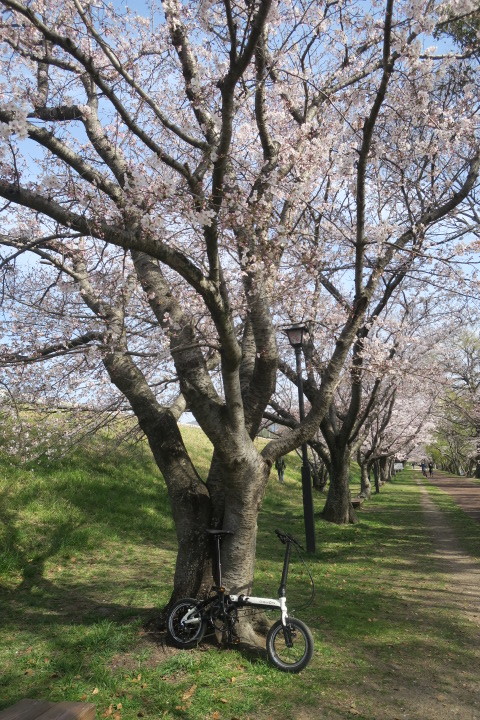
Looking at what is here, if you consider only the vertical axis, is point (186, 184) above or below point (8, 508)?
above

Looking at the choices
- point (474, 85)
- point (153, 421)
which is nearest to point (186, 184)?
point (153, 421)

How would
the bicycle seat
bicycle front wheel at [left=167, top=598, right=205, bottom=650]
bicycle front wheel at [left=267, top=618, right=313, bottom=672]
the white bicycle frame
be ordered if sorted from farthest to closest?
the bicycle seat < bicycle front wheel at [left=167, top=598, right=205, bottom=650] < the white bicycle frame < bicycle front wheel at [left=267, top=618, right=313, bottom=672]

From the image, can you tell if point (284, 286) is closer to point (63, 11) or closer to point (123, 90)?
point (123, 90)

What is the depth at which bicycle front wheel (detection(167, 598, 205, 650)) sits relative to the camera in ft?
16.9

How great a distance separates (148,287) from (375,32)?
4.46 m

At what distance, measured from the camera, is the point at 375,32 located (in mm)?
6625

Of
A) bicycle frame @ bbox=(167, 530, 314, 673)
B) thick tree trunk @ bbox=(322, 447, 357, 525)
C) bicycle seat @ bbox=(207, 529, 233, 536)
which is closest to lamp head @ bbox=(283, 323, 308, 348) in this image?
thick tree trunk @ bbox=(322, 447, 357, 525)

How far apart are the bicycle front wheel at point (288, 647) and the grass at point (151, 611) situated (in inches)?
5.0

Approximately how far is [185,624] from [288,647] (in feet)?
3.45

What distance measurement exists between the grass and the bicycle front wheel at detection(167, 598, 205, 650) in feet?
0.39

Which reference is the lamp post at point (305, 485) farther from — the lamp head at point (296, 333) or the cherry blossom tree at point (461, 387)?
the cherry blossom tree at point (461, 387)

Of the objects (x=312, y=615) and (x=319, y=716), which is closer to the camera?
(x=319, y=716)

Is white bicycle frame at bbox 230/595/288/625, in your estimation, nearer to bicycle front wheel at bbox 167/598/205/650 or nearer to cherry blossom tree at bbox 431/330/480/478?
bicycle front wheel at bbox 167/598/205/650

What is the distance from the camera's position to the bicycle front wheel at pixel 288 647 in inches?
189
